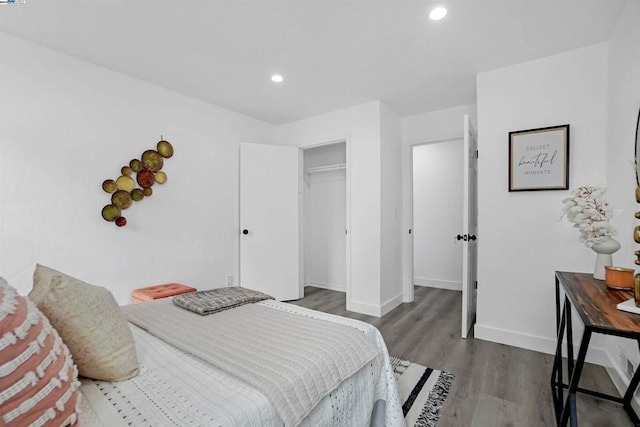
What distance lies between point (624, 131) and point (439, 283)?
3.24 metres

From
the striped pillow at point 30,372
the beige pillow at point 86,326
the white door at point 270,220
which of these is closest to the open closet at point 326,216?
the white door at point 270,220

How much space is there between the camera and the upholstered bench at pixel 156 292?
2.56m

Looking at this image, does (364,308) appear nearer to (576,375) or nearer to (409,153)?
(409,153)

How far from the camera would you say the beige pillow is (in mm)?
946

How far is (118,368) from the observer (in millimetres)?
991

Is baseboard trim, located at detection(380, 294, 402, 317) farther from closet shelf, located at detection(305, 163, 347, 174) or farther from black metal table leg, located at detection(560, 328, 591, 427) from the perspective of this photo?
black metal table leg, located at detection(560, 328, 591, 427)

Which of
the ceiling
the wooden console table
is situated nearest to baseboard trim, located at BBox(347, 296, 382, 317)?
the wooden console table

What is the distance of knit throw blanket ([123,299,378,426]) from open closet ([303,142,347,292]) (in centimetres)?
307

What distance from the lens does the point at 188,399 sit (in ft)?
2.91

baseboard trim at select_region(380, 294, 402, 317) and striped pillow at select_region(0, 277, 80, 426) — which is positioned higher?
striped pillow at select_region(0, 277, 80, 426)

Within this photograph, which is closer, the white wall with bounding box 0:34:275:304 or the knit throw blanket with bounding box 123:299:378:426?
the knit throw blanket with bounding box 123:299:378:426

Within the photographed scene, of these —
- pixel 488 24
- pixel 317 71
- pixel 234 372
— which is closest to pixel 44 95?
pixel 317 71

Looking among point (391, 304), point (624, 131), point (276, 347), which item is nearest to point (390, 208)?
point (391, 304)

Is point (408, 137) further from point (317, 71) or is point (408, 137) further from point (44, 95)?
point (44, 95)
